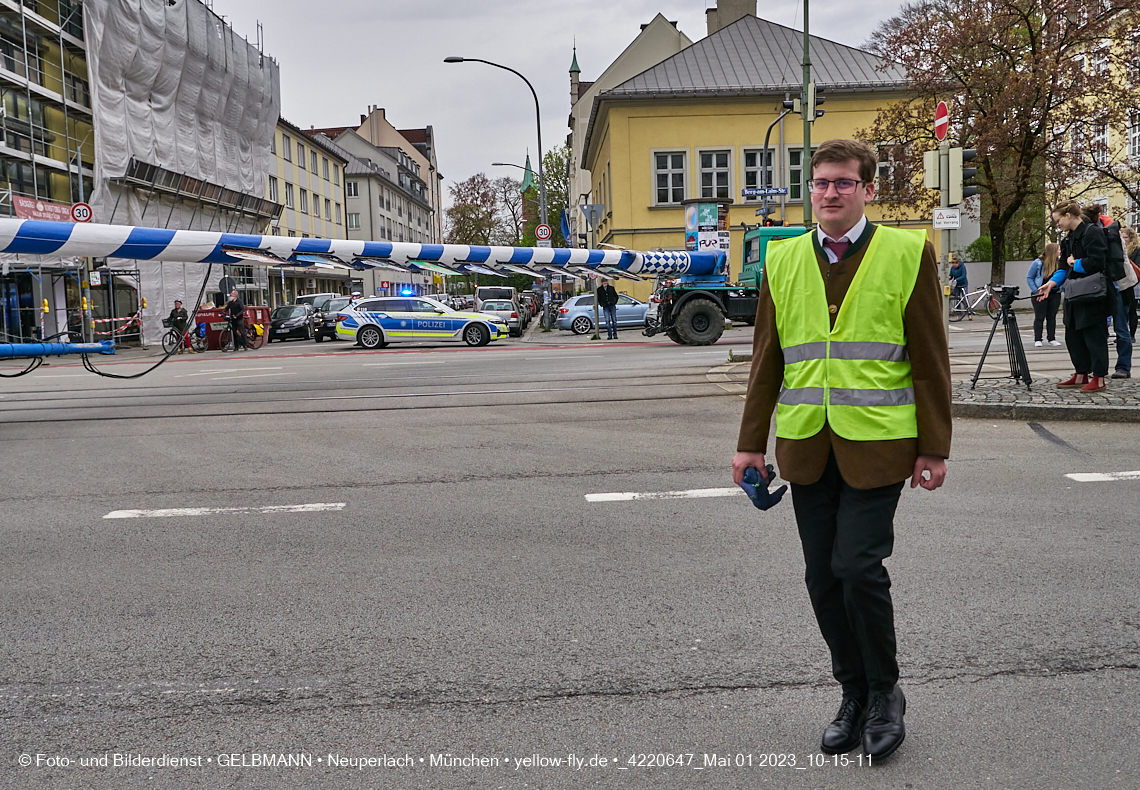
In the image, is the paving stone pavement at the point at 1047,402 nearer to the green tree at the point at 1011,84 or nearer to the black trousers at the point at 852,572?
the black trousers at the point at 852,572

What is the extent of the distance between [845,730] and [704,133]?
142 ft

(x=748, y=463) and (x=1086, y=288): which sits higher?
(x=1086, y=288)

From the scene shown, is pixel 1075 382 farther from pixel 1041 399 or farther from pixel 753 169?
pixel 753 169

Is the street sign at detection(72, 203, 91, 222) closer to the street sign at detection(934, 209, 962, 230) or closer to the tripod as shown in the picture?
the street sign at detection(934, 209, 962, 230)

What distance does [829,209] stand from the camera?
3.06 metres

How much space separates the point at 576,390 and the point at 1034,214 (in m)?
37.1

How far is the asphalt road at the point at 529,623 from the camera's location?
10.4 feet

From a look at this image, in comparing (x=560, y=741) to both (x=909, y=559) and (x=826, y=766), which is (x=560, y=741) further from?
(x=909, y=559)

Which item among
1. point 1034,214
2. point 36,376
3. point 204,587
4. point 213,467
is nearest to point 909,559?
point 204,587

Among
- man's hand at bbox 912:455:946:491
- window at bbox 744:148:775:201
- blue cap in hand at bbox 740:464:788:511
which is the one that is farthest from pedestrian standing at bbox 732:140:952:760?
window at bbox 744:148:775:201

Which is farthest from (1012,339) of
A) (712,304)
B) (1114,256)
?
(712,304)

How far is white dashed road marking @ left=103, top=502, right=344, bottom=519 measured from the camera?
263 inches

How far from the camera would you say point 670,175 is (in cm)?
4434

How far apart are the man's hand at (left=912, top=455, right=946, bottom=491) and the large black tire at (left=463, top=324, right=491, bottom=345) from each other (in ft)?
82.1
